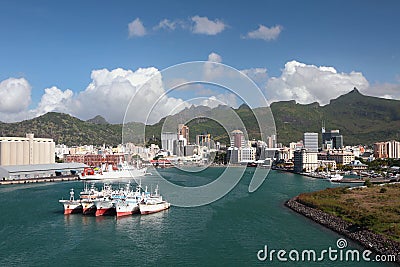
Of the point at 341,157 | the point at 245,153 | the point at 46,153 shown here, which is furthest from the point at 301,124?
the point at 245,153

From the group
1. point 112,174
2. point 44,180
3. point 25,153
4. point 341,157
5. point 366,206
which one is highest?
point 25,153

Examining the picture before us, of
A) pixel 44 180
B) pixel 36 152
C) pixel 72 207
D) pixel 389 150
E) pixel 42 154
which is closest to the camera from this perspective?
pixel 72 207

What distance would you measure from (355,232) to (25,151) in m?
19.7

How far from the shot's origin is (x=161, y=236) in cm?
717

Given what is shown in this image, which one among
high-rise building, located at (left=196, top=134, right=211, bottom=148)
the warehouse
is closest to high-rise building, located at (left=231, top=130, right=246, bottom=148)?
high-rise building, located at (left=196, top=134, right=211, bottom=148)

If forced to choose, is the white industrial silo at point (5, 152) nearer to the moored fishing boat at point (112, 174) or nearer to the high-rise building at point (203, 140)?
the moored fishing boat at point (112, 174)

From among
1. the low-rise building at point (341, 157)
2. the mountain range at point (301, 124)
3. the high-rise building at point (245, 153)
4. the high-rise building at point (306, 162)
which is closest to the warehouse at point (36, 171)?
the high-rise building at point (245, 153)

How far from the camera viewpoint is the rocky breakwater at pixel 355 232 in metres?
5.79

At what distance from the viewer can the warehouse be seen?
60.3 feet

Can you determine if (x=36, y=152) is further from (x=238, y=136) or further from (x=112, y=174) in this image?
(x=238, y=136)

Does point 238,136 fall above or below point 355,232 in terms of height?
above

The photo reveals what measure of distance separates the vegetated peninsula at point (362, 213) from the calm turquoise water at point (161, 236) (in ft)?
1.08

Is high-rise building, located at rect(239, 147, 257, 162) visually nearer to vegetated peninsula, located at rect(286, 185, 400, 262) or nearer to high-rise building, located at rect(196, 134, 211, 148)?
high-rise building, located at rect(196, 134, 211, 148)

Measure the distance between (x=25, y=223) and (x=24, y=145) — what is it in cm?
1484
